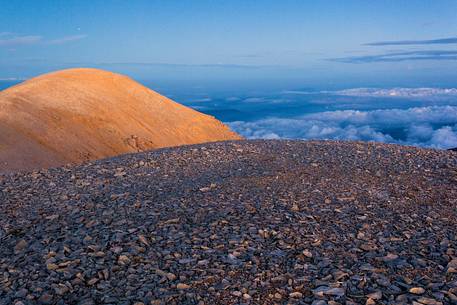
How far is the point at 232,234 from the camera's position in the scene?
25.7 feet

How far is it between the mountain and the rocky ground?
12.7m

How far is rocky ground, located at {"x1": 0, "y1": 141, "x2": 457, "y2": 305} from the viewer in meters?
6.18

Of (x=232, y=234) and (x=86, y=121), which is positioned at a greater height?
(x=232, y=234)

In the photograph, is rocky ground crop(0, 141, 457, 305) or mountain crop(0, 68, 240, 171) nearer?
rocky ground crop(0, 141, 457, 305)

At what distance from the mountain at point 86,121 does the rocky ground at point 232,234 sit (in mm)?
12738

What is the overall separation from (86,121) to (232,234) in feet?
89.9

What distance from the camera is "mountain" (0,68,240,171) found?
84.8ft

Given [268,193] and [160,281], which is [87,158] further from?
[160,281]

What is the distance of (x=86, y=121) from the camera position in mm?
33188

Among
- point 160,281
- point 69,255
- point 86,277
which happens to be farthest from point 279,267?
point 69,255

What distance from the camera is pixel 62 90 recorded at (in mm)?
36625

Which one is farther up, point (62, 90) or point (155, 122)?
point (62, 90)

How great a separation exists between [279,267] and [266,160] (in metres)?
7.42

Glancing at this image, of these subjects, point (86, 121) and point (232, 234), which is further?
point (86, 121)
